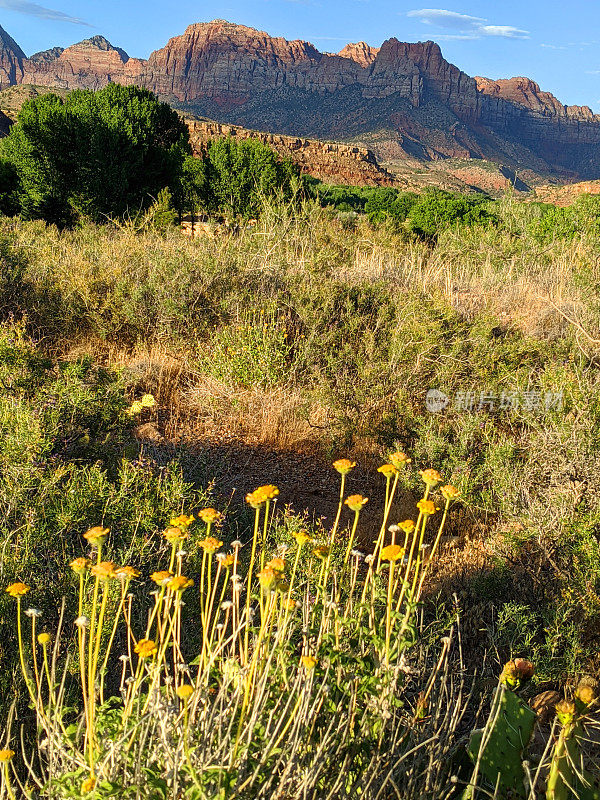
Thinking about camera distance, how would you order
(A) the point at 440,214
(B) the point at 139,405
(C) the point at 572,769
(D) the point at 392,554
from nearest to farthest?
(D) the point at 392,554
(C) the point at 572,769
(B) the point at 139,405
(A) the point at 440,214

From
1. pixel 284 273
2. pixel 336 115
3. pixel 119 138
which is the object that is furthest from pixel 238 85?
pixel 284 273

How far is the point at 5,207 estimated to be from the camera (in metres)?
17.0

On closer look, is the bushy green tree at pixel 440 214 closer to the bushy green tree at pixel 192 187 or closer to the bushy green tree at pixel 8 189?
the bushy green tree at pixel 192 187

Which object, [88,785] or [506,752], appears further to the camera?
[506,752]

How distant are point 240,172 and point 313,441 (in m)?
15.7

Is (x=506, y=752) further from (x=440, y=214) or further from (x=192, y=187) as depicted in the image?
(x=192, y=187)

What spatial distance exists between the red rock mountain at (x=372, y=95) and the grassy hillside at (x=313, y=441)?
142m

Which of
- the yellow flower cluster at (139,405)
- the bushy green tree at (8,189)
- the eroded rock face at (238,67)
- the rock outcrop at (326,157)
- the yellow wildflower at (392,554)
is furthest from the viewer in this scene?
the eroded rock face at (238,67)

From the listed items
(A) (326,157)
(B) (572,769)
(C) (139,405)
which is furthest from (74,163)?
(A) (326,157)

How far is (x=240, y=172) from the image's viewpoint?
59.6 feet

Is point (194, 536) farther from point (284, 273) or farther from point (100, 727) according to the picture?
point (284, 273)

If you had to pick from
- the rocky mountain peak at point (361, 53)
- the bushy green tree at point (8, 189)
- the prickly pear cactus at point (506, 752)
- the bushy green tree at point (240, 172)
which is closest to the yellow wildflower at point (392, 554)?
the prickly pear cactus at point (506, 752)

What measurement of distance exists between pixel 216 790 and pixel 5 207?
1885 centimetres

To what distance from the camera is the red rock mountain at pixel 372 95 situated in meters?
143
